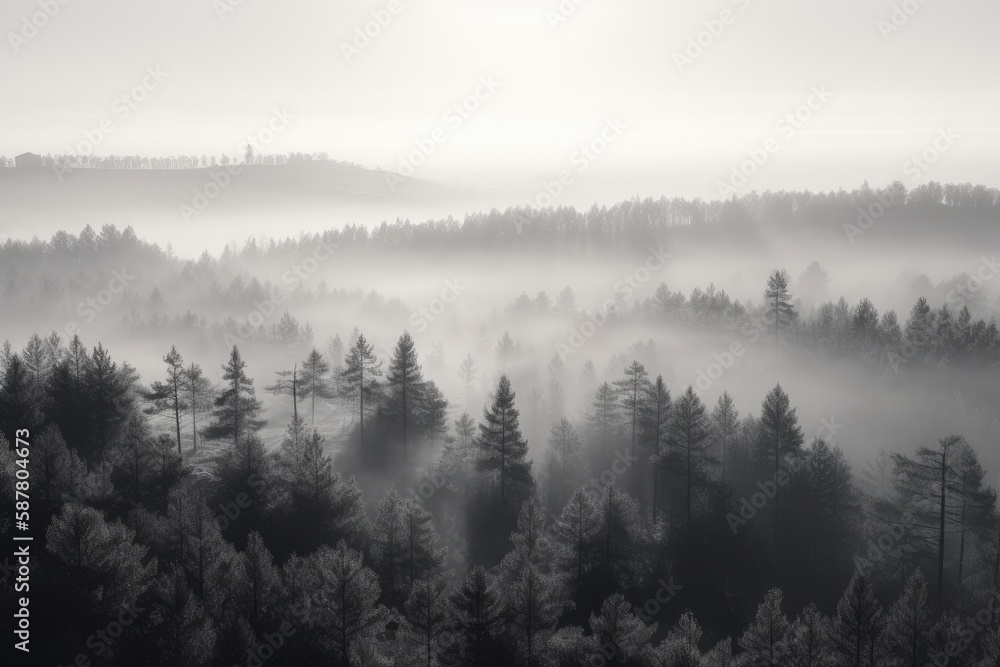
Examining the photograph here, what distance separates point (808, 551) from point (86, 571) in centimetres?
4786

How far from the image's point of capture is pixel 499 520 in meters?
55.2

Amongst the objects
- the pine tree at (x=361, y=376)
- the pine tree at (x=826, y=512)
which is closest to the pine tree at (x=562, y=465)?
the pine tree at (x=361, y=376)

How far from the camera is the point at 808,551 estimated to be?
54.9 meters

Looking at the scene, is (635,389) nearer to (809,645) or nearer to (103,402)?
(809,645)

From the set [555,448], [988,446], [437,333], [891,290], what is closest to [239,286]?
[437,333]

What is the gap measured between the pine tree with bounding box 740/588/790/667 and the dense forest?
18 cm

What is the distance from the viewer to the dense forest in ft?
110

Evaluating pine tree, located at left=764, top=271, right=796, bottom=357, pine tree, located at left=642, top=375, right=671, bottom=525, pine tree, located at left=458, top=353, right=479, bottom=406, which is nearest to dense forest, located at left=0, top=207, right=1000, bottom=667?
pine tree, located at left=642, top=375, right=671, bottom=525

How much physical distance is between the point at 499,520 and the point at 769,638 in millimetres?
24624

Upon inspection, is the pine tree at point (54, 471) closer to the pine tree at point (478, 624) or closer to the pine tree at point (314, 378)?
the pine tree at point (478, 624)

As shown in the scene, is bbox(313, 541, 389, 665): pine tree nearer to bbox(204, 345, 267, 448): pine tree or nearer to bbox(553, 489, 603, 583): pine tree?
bbox(553, 489, 603, 583): pine tree

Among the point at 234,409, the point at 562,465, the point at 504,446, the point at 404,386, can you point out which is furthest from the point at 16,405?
the point at 562,465

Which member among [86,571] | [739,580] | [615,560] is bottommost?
[739,580]

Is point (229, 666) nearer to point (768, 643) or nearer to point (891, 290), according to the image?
point (768, 643)
